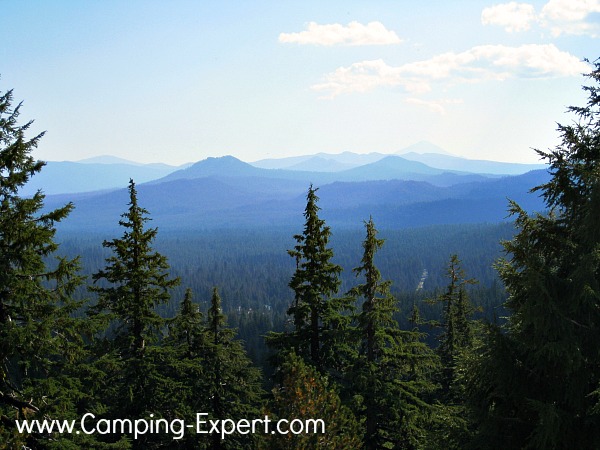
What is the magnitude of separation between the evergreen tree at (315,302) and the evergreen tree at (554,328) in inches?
298

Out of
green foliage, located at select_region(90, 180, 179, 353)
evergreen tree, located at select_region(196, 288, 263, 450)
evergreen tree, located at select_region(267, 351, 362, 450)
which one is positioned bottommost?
evergreen tree, located at select_region(196, 288, 263, 450)

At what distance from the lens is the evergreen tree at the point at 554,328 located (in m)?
7.96

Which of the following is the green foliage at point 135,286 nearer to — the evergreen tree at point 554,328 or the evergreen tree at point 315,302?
the evergreen tree at point 315,302

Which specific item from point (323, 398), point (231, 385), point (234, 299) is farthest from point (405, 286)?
point (323, 398)

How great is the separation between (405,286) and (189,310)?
12720 cm

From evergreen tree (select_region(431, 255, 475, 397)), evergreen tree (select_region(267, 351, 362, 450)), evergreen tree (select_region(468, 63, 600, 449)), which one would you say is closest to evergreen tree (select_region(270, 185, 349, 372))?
evergreen tree (select_region(267, 351, 362, 450))

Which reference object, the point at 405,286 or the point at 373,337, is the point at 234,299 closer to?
the point at 405,286

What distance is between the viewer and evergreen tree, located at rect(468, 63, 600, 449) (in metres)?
7.96

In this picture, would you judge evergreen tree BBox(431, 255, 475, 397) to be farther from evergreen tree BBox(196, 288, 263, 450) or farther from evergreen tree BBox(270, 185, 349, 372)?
evergreen tree BBox(196, 288, 263, 450)

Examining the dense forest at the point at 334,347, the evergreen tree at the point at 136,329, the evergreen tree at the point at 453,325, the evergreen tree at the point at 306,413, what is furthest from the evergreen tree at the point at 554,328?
the evergreen tree at the point at 453,325

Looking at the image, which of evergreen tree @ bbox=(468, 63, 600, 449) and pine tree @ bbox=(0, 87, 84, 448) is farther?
pine tree @ bbox=(0, 87, 84, 448)

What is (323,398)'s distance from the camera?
10.6m

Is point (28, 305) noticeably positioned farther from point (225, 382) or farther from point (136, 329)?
point (225, 382)

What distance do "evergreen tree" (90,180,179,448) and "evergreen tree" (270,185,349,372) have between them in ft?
13.4
